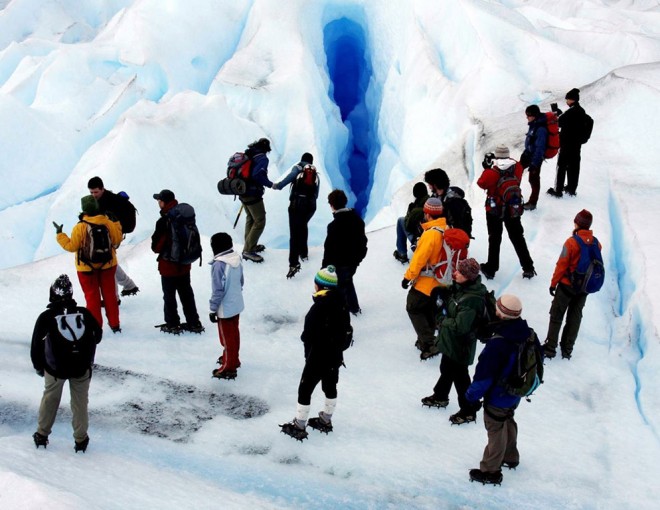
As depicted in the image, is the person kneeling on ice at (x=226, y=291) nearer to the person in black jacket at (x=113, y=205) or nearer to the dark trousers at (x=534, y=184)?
the person in black jacket at (x=113, y=205)

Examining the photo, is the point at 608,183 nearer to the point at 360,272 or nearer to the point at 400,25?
the point at 360,272

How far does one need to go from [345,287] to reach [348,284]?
48 mm

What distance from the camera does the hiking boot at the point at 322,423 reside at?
4.97m

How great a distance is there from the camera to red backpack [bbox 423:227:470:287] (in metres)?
5.47

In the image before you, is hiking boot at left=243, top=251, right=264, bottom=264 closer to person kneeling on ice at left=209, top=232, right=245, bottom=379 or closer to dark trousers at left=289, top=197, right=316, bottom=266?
dark trousers at left=289, top=197, right=316, bottom=266

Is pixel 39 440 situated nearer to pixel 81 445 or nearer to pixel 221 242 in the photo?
pixel 81 445

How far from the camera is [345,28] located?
19.4 metres

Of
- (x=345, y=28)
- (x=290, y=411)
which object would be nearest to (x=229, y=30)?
(x=345, y=28)

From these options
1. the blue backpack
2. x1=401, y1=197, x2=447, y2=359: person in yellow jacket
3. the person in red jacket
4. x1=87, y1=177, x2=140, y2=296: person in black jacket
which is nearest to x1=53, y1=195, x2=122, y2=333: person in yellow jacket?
x1=87, y1=177, x2=140, y2=296: person in black jacket

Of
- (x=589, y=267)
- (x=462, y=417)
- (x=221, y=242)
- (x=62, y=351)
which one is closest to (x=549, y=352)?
(x=589, y=267)

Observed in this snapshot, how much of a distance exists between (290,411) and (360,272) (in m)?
2.88

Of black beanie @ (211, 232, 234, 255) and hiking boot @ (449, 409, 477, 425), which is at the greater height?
black beanie @ (211, 232, 234, 255)

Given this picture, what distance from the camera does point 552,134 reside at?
7.71 meters

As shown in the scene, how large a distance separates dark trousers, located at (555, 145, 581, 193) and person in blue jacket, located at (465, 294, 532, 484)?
15.7 feet
